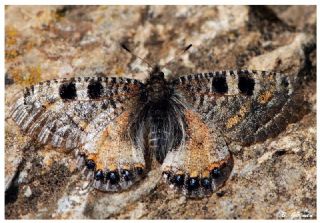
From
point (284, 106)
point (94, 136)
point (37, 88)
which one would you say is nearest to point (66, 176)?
point (94, 136)

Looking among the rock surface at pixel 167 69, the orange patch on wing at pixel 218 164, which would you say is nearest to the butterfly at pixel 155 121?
the orange patch on wing at pixel 218 164

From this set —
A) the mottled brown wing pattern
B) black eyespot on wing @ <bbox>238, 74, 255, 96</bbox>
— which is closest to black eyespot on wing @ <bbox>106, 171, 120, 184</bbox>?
the mottled brown wing pattern

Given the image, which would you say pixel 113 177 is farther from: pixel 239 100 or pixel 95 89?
pixel 239 100

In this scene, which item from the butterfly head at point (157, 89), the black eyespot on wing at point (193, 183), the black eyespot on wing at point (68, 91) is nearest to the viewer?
the black eyespot on wing at point (193, 183)

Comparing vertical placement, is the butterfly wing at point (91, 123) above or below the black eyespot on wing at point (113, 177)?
above

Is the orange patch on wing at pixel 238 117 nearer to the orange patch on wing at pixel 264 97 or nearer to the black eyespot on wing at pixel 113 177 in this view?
the orange patch on wing at pixel 264 97

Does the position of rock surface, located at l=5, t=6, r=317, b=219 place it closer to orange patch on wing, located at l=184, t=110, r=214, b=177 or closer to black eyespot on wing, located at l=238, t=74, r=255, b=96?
Answer: orange patch on wing, located at l=184, t=110, r=214, b=177

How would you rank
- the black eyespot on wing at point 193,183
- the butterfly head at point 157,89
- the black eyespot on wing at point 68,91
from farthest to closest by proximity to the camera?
the butterfly head at point 157,89, the black eyespot on wing at point 68,91, the black eyespot on wing at point 193,183

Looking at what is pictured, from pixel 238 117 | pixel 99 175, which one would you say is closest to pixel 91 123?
pixel 99 175
